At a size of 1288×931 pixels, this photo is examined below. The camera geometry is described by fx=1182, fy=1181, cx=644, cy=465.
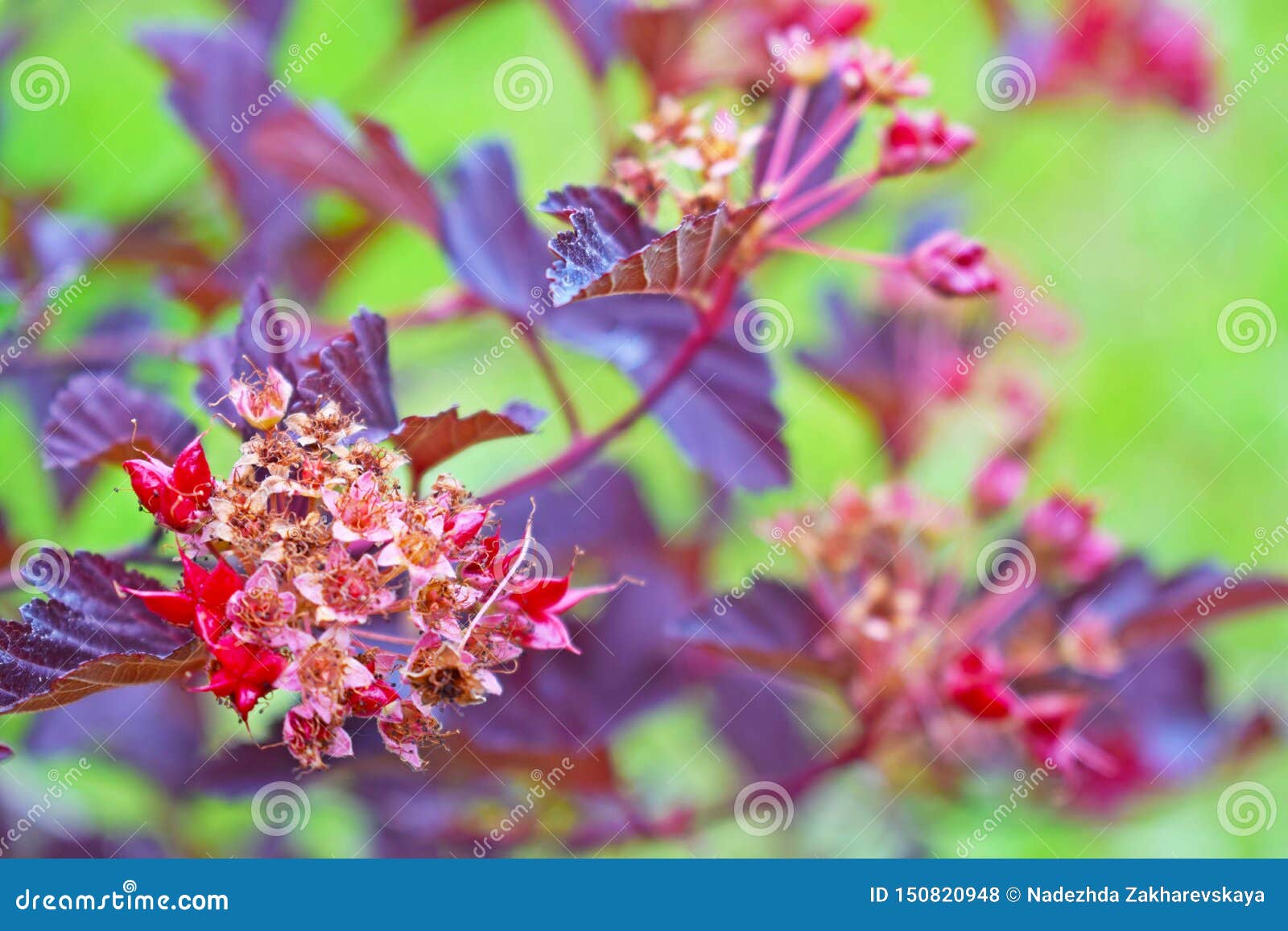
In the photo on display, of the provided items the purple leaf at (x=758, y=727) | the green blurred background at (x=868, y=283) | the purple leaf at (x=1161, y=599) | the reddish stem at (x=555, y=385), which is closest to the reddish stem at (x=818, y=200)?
the reddish stem at (x=555, y=385)

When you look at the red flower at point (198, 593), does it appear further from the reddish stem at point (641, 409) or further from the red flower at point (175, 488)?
the reddish stem at point (641, 409)

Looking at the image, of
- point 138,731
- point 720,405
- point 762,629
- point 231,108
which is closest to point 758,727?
point 762,629

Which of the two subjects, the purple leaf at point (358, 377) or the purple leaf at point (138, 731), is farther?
the purple leaf at point (138, 731)

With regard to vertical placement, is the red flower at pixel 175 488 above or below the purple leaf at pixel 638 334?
below

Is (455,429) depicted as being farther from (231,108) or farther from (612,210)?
(231,108)

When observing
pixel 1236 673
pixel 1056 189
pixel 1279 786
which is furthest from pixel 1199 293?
pixel 1279 786

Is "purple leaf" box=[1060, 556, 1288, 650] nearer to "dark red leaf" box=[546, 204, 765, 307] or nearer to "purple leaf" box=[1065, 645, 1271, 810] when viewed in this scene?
"purple leaf" box=[1065, 645, 1271, 810]
